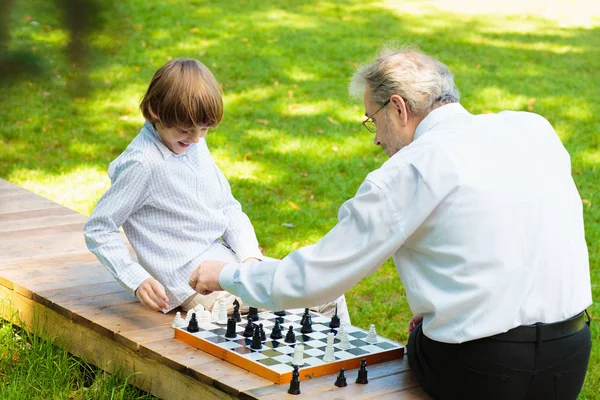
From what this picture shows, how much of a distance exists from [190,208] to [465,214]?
1459mm

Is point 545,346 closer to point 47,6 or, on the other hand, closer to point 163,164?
point 163,164

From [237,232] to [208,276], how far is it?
81cm

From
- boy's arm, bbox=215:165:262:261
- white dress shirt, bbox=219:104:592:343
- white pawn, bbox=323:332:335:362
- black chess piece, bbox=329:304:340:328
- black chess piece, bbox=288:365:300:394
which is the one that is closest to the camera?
white dress shirt, bbox=219:104:592:343

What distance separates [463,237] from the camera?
271 centimetres

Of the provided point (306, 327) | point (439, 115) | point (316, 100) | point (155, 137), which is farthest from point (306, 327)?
point (316, 100)

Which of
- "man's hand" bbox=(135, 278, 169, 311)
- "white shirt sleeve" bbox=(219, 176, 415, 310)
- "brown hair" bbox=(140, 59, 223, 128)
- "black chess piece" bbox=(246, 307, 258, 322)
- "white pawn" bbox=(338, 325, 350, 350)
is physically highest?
"brown hair" bbox=(140, 59, 223, 128)

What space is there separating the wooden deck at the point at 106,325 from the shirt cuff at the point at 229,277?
0.33m

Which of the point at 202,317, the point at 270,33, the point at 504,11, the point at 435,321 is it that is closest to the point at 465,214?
the point at 435,321

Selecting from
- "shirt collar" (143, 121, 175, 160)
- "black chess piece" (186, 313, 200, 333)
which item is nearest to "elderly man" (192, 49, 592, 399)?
"black chess piece" (186, 313, 200, 333)

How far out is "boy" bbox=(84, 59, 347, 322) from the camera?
3.54 m

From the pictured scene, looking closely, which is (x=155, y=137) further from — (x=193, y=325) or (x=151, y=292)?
(x=193, y=325)

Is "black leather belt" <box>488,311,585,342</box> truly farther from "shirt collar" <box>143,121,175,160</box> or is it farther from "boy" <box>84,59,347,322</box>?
"shirt collar" <box>143,121,175,160</box>

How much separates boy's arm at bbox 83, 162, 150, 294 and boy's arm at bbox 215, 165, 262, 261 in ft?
1.58

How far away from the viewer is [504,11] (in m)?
12.5
